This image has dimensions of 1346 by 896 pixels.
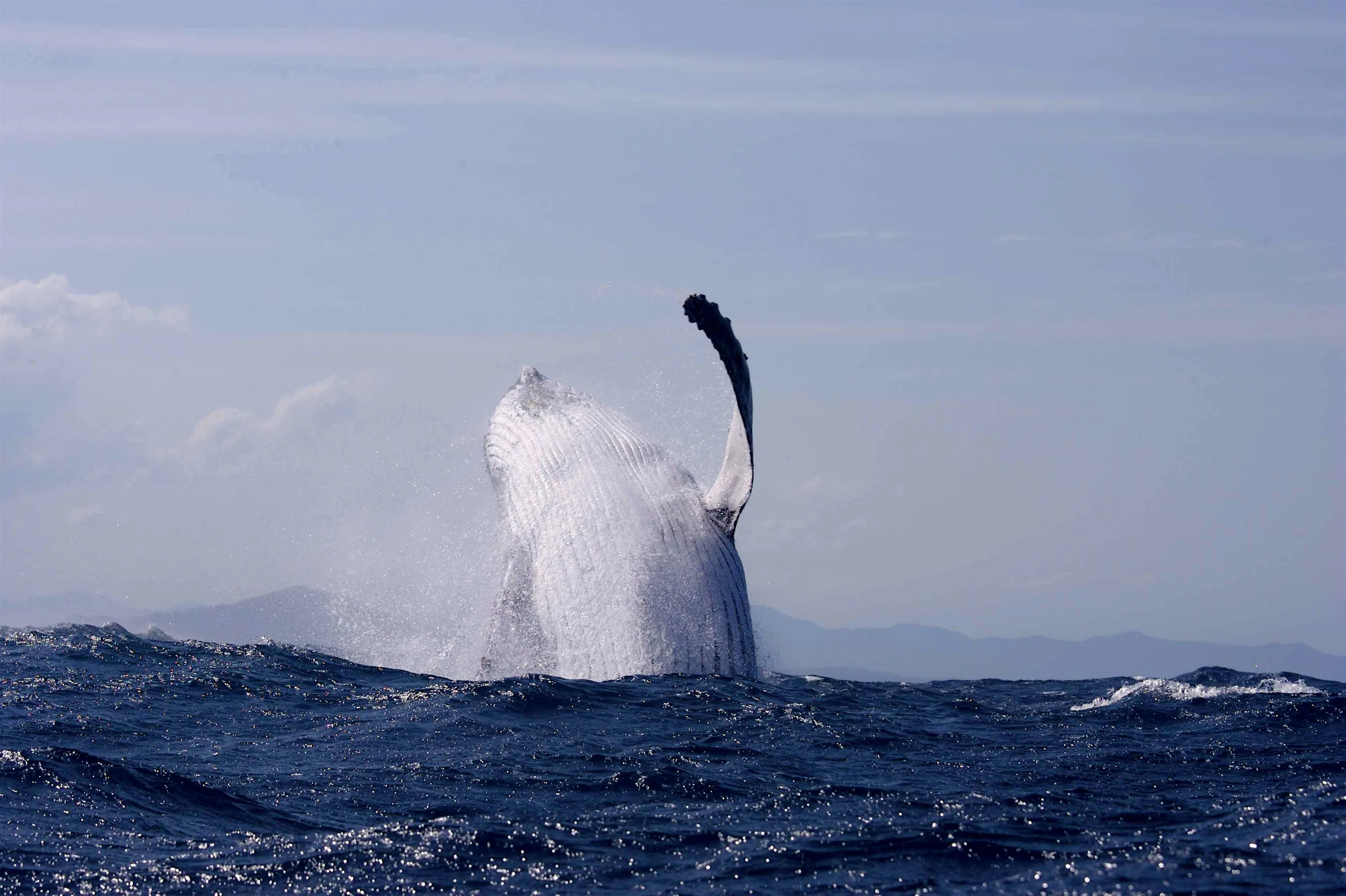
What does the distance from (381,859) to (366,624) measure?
12.5 metres

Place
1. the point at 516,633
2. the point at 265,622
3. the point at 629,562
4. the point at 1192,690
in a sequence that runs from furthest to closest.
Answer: the point at 265,622 < the point at 1192,690 < the point at 516,633 < the point at 629,562

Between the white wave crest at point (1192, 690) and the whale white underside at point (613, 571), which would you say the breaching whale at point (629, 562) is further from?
the white wave crest at point (1192, 690)

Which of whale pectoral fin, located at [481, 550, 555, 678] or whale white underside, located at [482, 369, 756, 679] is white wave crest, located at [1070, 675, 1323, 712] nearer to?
whale white underside, located at [482, 369, 756, 679]

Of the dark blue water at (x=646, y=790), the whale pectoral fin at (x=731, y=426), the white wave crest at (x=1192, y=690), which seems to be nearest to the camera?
the dark blue water at (x=646, y=790)

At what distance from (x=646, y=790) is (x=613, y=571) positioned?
393cm

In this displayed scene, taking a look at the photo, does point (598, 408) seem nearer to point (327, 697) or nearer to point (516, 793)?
point (327, 697)

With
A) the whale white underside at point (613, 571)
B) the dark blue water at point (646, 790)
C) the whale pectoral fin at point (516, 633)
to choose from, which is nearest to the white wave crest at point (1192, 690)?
the dark blue water at point (646, 790)

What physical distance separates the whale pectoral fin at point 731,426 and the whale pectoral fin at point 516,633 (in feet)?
6.56

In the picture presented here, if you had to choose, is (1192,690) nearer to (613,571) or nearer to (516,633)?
(613,571)

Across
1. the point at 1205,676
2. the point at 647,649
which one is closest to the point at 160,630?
the point at 647,649

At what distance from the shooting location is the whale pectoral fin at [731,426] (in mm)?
12570

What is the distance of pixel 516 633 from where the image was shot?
13.7m

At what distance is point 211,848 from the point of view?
26.4 feet

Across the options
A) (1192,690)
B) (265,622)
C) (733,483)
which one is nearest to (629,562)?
(733,483)
